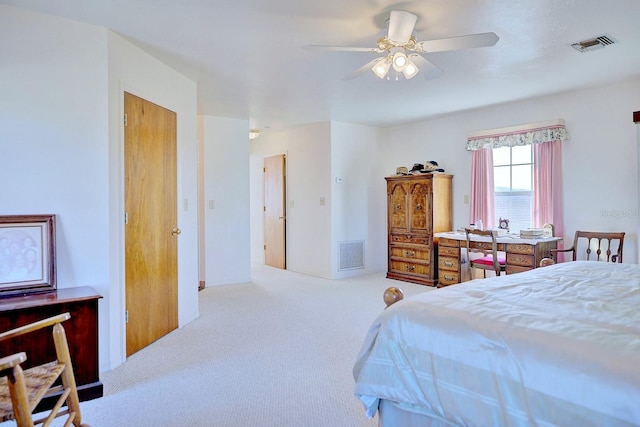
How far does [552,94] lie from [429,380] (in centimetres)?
416

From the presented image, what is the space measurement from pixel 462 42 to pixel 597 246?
308cm

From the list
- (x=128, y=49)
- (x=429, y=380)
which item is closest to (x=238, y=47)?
(x=128, y=49)

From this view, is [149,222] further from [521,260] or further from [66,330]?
[521,260]

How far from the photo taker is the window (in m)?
4.71

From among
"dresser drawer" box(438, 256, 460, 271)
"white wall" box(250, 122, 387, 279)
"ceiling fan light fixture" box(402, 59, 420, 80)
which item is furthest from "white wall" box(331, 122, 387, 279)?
"ceiling fan light fixture" box(402, 59, 420, 80)

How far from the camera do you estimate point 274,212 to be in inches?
270

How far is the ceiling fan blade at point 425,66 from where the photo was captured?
258 cm

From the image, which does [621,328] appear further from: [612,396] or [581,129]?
[581,129]

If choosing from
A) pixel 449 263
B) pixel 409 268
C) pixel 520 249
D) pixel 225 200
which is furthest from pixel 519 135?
pixel 225 200

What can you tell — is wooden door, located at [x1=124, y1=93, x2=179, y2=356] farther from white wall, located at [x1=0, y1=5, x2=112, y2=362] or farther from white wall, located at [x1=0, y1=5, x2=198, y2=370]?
white wall, located at [x1=0, y1=5, x2=112, y2=362]

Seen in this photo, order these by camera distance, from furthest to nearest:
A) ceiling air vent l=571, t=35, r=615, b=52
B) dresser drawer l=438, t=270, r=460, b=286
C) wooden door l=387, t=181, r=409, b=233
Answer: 1. wooden door l=387, t=181, r=409, b=233
2. dresser drawer l=438, t=270, r=460, b=286
3. ceiling air vent l=571, t=35, r=615, b=52

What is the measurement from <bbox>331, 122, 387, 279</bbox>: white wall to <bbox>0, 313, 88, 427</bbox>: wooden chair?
4245mm

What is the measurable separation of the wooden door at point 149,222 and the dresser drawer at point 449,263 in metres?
3.27

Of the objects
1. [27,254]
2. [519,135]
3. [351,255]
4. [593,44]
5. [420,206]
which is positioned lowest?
[351,255]
